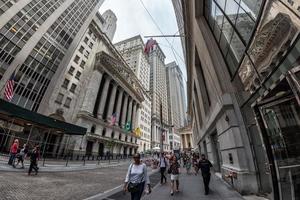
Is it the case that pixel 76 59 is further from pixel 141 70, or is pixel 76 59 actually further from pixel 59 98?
pixel 141 70

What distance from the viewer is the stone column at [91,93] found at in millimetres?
36750

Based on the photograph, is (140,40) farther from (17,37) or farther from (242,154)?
(242,154)

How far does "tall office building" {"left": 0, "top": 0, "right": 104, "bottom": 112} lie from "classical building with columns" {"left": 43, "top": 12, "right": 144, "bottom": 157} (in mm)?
1883

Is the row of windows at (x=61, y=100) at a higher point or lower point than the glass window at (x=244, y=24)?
higher

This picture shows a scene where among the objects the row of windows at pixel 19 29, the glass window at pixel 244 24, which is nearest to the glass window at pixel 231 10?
the glass window at pixel 244 24

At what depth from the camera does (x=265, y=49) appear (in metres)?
4.98

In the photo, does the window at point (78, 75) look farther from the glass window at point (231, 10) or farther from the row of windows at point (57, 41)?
the glass window at point (231, 10)

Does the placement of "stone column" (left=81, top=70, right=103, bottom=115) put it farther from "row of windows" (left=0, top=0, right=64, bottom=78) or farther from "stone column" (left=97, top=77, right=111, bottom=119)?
"row of windows" (left=0, top=0, right=64, bottom=78)

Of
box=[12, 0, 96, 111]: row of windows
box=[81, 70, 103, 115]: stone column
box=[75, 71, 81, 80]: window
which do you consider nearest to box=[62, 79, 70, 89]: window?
box=[12, 0, 96, 111]: row of windows

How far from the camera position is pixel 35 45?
2939cm

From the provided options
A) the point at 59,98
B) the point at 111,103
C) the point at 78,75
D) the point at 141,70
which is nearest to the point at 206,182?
the point at 59,98

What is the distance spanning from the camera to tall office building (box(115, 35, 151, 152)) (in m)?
75.0

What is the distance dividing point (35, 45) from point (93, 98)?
1574cm

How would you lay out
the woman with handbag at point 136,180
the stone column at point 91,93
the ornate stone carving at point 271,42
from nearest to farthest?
the ornate stone carving at point 271,42
the woman with handbag at point 136,180
the stone column at point 91,93
